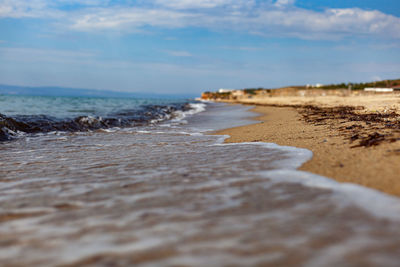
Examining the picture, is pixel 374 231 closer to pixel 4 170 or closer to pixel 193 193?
pixel 193 193

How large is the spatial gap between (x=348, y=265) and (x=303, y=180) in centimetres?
168

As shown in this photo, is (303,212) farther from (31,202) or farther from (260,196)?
(31,202)

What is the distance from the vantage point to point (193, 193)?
3.00 m

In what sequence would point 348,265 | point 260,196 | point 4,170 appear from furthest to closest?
point 4,170 < point 260,196 < point 348,265

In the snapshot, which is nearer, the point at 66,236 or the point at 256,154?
the point at 66,236

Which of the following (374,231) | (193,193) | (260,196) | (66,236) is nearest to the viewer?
(374,231)

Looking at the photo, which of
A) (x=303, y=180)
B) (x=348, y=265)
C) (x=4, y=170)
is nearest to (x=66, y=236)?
(x=348, y=265)

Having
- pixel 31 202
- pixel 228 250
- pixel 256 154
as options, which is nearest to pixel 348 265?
pixel 228 250

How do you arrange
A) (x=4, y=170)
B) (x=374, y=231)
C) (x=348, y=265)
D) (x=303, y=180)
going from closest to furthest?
1. (x=348, y=265)
2. (x=374, y=231)
3. (x=303, y=180)
4. (x=4, y=170)

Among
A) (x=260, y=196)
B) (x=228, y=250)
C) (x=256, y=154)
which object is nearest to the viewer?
(x=228, y=250)

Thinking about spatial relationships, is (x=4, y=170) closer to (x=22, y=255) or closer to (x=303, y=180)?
(x=22, y=255)

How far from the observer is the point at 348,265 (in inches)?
64.5

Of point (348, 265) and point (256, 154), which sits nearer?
point (348, 265)

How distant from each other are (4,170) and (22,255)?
323cm
